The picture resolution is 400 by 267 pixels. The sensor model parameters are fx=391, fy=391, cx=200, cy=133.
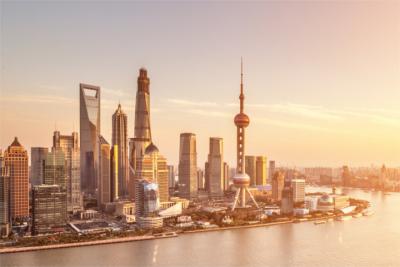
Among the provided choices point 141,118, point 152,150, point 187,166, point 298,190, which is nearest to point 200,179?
point 187,166

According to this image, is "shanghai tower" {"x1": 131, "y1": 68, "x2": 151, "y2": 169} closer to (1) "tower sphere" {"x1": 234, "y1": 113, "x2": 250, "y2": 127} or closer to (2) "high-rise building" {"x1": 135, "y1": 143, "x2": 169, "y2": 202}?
(2) "high-rise building" {"x1": 135, "y1": 143, "x2": 169, "y2": 202}

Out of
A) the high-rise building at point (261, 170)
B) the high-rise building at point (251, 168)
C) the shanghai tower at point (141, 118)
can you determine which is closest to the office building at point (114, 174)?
the shanghai tower at point (141, 118)

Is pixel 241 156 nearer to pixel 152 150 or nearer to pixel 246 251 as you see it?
pixel 152 150

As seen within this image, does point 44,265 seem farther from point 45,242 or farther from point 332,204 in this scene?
point 332,204

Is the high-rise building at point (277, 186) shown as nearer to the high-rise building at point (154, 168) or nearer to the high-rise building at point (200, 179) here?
the high-rise building at point (154, 168)

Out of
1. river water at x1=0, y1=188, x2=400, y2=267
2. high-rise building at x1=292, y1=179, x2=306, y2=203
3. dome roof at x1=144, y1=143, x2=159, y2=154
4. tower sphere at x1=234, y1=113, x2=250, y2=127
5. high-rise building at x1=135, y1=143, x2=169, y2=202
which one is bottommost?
river water at x1=0, y1=188, x2=400, y2=267

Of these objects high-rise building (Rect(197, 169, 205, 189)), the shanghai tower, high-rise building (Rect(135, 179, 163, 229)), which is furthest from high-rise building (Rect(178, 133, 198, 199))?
high-rise building (Rect(135, 179, 163, 229))

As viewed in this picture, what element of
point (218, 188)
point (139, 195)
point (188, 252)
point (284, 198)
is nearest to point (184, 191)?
point (218, 188)
